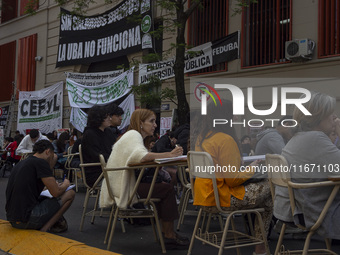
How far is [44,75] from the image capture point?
20.4m

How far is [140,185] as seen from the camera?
4.70 metres

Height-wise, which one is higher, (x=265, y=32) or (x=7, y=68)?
(x=7, y=68)

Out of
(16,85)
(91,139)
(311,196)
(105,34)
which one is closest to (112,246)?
(91,139)

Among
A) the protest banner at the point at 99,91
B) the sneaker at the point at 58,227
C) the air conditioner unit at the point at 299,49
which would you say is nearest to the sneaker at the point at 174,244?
the sneaker at the point at 58,227


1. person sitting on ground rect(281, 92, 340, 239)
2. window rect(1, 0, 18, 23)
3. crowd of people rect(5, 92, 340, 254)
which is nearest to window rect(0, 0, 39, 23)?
window rect(1, 0, 18, 23)

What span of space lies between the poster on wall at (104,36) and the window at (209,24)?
1544 mm

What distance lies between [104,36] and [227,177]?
1394cm

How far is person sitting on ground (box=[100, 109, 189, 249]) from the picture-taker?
4.43 meters

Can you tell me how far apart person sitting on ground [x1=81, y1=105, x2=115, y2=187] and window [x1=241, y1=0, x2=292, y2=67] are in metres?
6.70

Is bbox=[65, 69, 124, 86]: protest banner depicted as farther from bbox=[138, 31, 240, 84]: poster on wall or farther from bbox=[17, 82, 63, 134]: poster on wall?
bbox=[138, 31, 240, 84]: poster on wall

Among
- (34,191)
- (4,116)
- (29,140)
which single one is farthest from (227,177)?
(4,116)

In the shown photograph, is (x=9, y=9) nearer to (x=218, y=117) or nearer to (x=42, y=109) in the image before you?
(x=42, y=109)

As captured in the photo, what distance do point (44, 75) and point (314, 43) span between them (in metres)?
13.4

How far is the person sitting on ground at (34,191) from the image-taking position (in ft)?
16.0
